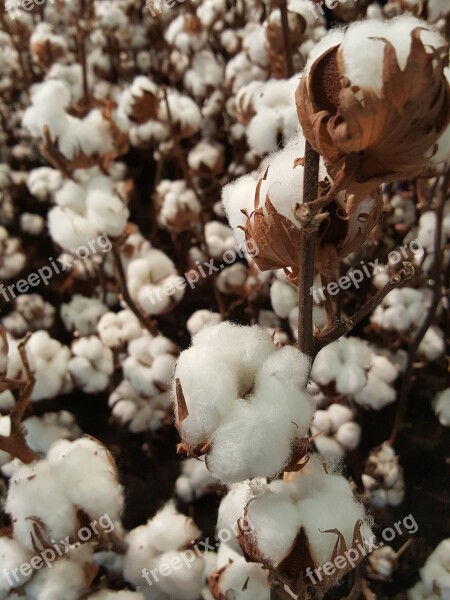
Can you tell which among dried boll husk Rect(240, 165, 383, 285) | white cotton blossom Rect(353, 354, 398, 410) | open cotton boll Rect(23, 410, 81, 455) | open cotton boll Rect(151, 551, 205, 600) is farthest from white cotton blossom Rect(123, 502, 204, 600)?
dried boll husk Rect(240, 165, 383, 285)

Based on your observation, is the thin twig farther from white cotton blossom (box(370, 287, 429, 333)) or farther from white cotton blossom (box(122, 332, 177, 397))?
white cotton blossom (box(370, 287, 429, 333))

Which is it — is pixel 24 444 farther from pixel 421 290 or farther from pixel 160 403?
pixel 421 290

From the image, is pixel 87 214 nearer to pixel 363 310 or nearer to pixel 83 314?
pixel 83 314

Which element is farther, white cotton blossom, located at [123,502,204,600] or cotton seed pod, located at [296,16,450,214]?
white cotton blossom, located at [123,502,204,600]

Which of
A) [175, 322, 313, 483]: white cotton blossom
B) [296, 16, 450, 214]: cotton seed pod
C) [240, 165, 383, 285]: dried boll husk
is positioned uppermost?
[296, 16, 450, 214]: cotton seed pod

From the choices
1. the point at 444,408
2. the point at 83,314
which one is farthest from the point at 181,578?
the point at 83,314

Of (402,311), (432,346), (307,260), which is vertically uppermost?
(307,260)
